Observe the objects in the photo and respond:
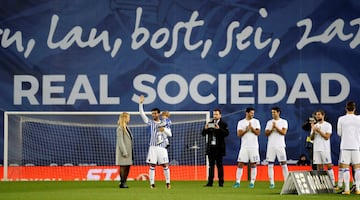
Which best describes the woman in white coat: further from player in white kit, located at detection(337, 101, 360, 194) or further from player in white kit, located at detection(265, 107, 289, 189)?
player in white kit, located at detection(337, 101, 360, 194)

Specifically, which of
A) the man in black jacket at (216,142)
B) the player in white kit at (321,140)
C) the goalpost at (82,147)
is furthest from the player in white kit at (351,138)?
the goalpost at (82,147)

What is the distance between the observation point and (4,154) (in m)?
33.2

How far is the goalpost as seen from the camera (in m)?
33.4

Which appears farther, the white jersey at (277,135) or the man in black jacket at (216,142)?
the man in black jacket at (216,142)

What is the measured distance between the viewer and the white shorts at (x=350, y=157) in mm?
22344

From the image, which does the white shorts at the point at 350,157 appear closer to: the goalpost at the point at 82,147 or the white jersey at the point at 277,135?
the white jersey at the point at 277,135

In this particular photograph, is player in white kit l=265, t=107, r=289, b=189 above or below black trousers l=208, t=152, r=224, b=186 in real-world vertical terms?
above

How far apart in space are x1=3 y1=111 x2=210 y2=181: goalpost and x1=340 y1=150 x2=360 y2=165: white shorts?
1144cm

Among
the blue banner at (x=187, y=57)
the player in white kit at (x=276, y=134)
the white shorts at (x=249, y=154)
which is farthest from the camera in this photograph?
the blue banner at (x=187, y=57)

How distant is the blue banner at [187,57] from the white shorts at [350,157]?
440 inches

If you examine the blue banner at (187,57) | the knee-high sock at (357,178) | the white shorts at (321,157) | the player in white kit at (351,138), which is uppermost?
the blue banner at (187,57)

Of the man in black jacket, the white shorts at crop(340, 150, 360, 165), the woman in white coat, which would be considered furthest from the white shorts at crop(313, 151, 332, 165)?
the woman in white coat

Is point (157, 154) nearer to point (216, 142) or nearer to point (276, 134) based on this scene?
point (216, 142)

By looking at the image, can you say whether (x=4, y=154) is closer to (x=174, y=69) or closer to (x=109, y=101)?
(x=109, y=101)
